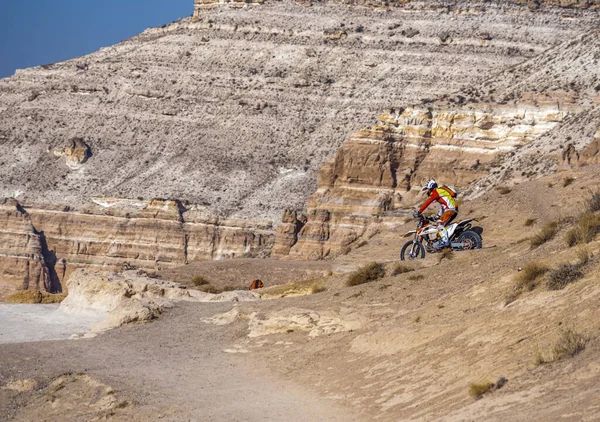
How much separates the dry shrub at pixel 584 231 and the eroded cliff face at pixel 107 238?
54.1 meters

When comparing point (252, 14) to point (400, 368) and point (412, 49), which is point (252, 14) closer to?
point (412, 49)

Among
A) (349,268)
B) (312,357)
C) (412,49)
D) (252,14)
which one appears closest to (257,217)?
(412,49)

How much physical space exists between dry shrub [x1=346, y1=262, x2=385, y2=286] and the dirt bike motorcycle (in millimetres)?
1184

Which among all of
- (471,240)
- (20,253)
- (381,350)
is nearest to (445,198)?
(471,240)

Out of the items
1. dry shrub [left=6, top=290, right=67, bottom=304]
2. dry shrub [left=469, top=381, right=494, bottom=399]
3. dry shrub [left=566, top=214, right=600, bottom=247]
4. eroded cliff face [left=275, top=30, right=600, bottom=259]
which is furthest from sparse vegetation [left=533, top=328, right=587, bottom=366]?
eroded cliff face [left=275, top=30, right=600, bottom=259]

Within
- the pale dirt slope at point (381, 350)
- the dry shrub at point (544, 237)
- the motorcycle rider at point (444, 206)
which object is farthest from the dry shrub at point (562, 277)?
the motorcycle rider at point (444, 206)

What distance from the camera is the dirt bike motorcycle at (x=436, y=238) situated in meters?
27.1

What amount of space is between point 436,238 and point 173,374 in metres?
7.81

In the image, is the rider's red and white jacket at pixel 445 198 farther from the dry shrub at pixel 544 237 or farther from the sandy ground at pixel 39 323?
the sandy ground at pixel 39 323

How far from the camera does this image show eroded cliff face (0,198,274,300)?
77.4 metres

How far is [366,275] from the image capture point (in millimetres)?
26953

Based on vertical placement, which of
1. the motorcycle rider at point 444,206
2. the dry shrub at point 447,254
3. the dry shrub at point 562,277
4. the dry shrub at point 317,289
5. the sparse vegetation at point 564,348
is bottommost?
the dry shrub at point 317,289

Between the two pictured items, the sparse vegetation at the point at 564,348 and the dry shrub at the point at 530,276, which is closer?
the sparse vegetation at the point at 564,348

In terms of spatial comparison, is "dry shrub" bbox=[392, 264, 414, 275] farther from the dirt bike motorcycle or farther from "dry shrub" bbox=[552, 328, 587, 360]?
"dry shrub" bbox=[552, 328, 587, 360]
